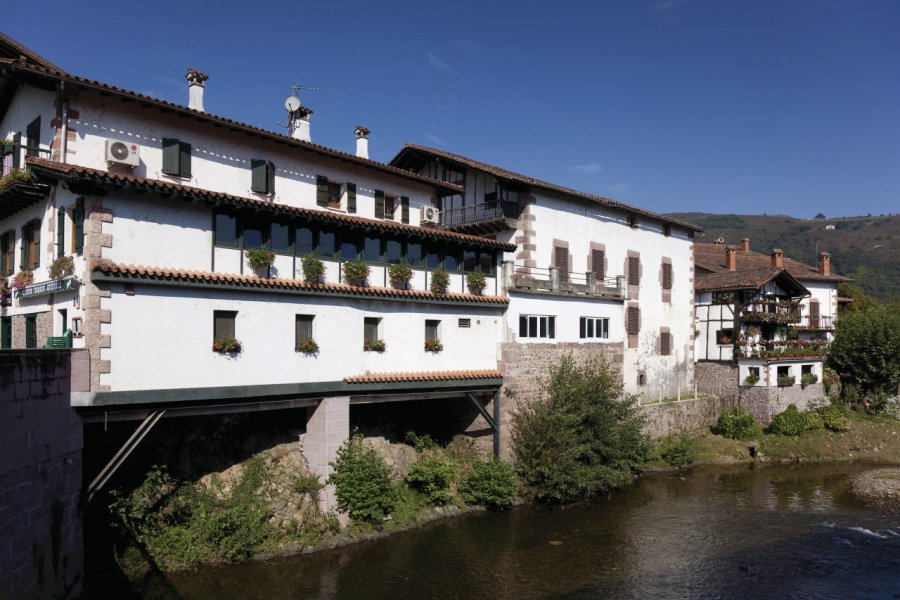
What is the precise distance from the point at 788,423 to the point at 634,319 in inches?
461

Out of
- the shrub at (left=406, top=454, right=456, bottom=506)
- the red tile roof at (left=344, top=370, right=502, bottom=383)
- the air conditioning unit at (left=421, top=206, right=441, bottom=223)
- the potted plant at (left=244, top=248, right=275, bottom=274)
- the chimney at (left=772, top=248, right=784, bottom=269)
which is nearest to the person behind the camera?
the potted plant at (left=244, top=248, right=275, bottom=274)

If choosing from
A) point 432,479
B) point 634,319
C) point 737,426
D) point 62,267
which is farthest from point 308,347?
point 737,426

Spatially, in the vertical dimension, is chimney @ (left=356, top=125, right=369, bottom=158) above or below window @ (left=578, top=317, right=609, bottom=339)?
above

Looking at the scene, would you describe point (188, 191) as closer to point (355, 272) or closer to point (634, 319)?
point (355, 272)

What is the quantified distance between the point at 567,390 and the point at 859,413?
27865 millimetres

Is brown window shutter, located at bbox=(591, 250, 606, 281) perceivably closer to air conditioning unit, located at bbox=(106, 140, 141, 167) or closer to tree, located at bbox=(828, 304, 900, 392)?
tree, located at bbox=(828, 304, 900, 392)

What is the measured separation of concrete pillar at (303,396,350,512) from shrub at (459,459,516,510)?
627cm

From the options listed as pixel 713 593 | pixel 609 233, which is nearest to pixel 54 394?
pixel 713 593

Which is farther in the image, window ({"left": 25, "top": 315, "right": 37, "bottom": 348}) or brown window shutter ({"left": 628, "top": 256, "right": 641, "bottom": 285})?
brown window shutter ({"left": 628, "top": 256, "right": 641, "bottom": 285})

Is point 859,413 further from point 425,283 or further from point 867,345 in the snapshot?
point 425,283

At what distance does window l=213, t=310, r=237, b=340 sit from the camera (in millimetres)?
19188

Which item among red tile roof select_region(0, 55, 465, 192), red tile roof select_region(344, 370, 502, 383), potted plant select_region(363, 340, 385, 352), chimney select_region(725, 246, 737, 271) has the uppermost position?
red tile roof select_region(0, 55, 465, 192)

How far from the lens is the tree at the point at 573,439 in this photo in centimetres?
2591

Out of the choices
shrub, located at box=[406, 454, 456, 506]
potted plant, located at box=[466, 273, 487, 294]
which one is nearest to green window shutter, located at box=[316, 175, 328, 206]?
potted plant, located at box=[466, 273, 487, 294]
